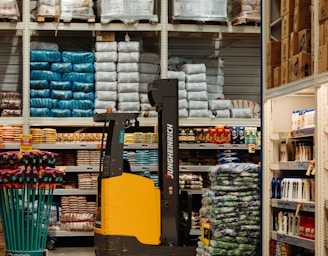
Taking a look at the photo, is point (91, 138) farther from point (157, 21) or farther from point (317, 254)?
point (317, 254)

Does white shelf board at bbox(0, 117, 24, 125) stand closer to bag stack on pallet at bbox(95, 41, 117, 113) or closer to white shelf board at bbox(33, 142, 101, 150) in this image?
white shelf board at bbox(33, 142, 101, 150)

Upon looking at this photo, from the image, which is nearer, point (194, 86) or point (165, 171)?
point (165, 171)

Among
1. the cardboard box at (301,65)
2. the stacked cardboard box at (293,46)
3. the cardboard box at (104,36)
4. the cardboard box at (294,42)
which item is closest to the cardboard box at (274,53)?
the stacked cardboard box at (293,46)

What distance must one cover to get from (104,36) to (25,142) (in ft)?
8.06

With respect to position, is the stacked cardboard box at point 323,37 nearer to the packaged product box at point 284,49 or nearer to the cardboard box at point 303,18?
the cardboard box at point 303,18

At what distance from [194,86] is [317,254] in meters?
7.21

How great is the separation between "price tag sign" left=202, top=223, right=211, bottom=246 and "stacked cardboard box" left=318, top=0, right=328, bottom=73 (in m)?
2.73

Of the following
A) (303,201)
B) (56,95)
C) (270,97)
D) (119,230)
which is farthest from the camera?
(56,95)

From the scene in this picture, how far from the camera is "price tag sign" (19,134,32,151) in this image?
12.7m

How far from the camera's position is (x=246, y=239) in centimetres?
→ 882

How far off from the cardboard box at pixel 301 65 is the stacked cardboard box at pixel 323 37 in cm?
41

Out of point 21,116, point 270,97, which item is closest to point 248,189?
point 270,97

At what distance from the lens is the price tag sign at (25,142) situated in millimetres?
12727

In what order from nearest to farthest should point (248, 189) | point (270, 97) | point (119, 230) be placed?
1. point (270, 97)
2. point (248, 189)
3. point (119, 230)
